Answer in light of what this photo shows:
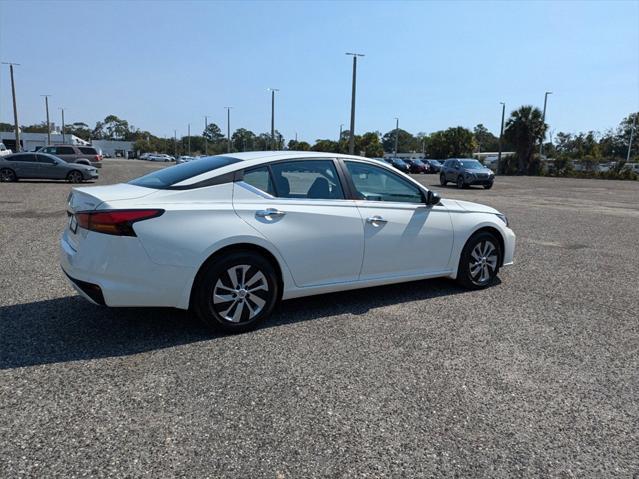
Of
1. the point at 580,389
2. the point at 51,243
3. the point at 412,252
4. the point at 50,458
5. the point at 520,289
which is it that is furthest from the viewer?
the point at 51,243

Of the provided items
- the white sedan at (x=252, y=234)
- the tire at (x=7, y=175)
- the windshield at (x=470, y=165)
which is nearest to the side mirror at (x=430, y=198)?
the white sedan at (x=252, y=234)

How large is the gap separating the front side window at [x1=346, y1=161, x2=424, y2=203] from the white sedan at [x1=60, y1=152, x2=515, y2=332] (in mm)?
13

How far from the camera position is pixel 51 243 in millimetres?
8000

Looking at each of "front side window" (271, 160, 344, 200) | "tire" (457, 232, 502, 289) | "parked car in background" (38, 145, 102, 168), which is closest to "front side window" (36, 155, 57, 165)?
"parked car in background" (38, 145, 102, 168)

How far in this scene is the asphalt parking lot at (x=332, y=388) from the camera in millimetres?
2619

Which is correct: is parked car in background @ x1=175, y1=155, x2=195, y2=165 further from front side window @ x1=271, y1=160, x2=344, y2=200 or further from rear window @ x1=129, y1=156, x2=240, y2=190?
front side window @ x1=271, y1=160, x2=344, y2=200

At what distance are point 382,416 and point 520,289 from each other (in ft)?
11.8

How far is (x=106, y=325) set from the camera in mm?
4387

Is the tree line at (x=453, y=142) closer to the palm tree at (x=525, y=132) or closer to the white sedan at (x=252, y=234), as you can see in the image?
the palm tree at (x=525, y=132)

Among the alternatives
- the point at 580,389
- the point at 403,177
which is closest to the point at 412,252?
the point at 403,177

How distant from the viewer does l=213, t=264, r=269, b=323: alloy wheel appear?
4.13m

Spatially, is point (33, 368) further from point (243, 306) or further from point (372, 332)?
point (372, 332)

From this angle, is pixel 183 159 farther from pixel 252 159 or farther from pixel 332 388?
pixel 332 388

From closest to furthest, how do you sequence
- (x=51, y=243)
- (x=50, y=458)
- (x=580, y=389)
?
(x=50, y=458), (x=580, y=389), (x=51, y=243)
